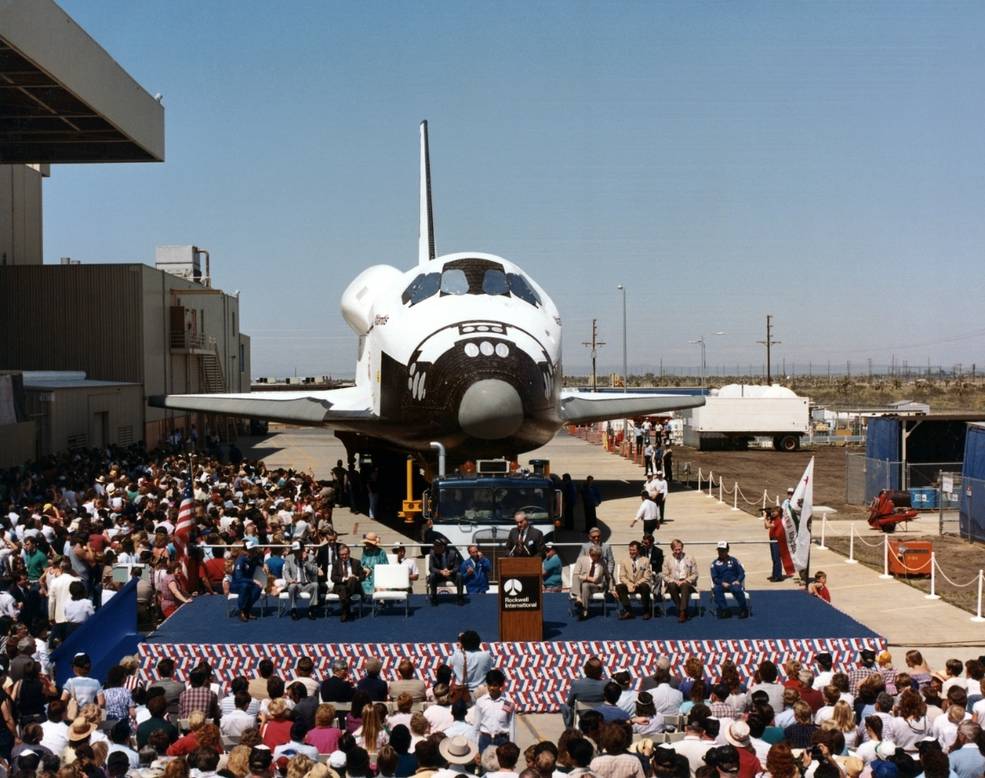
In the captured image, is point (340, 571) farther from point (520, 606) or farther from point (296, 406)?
point (296, 406)

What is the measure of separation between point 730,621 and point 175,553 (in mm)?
7567

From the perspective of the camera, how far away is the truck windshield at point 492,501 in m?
17.1

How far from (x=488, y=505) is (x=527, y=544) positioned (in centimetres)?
280

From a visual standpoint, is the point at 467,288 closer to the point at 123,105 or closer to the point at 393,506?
the point at 393,506

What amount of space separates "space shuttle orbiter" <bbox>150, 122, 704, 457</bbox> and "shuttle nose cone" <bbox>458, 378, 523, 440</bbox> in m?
0.02

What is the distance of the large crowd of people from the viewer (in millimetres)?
6986

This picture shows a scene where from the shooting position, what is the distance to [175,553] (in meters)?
15.6

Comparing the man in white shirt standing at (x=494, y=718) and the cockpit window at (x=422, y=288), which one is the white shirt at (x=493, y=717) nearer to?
the man in white shirt standing at (x=494, y=718)

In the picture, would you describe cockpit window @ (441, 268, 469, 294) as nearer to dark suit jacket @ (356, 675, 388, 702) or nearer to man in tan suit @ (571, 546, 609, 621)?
man in tan suit @ (571, 546, 609, 621)

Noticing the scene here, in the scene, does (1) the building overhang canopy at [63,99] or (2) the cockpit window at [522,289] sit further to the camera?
(1) the building overhang canopy at [63,99]

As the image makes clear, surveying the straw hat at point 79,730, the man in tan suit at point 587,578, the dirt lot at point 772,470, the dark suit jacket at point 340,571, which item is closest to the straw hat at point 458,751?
the straw hat at point 79,730

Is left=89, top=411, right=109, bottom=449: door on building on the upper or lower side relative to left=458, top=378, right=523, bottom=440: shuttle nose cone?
lower

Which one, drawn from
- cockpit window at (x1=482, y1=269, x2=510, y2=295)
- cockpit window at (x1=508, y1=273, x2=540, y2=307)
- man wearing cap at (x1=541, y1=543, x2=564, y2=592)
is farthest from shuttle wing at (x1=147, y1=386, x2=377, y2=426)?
man wearing cap at (x1=541, y1=543, x2=564, y2=592)

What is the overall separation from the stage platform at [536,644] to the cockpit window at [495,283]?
9.34m
